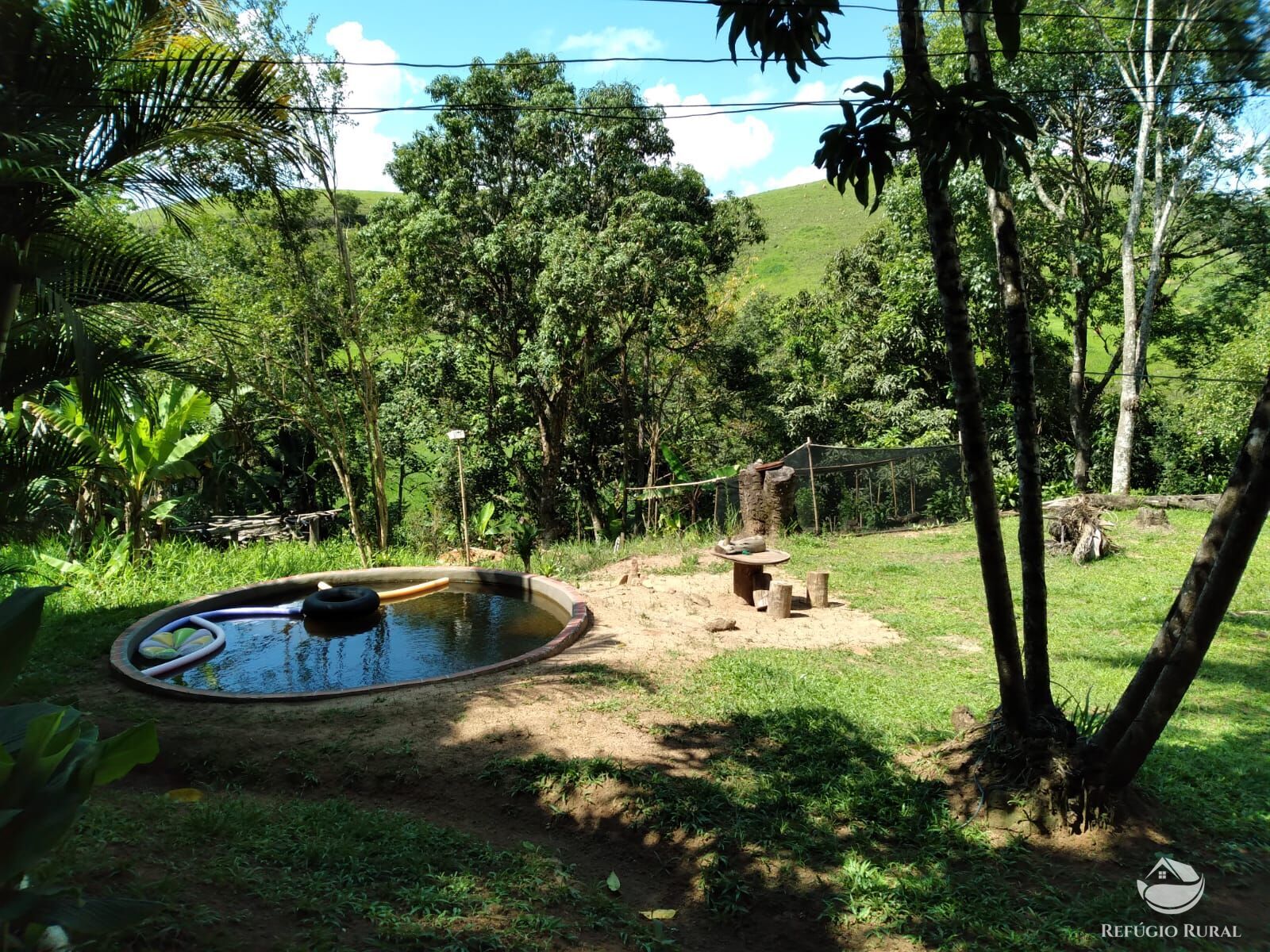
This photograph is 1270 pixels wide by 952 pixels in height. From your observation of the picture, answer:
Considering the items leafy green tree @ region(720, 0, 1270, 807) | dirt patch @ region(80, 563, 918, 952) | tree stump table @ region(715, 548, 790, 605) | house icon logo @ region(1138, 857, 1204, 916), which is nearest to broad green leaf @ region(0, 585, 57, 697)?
dirt patch @ region(80, 563, 918, 952)

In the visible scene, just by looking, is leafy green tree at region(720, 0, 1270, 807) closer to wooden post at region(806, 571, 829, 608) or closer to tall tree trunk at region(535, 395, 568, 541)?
wooden post at region(806, 571, 829, 608)

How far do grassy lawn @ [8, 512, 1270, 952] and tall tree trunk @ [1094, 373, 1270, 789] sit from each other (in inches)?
Result: 22.5

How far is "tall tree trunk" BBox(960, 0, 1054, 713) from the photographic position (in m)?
4.35

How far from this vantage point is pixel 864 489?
14.8 meters

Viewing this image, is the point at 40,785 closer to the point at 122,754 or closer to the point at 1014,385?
the point at 122,754

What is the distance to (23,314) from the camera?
5.50m

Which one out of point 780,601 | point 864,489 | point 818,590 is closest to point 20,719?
point 780,601

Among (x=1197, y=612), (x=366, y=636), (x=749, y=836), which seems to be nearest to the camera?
(x=1197, y=612)

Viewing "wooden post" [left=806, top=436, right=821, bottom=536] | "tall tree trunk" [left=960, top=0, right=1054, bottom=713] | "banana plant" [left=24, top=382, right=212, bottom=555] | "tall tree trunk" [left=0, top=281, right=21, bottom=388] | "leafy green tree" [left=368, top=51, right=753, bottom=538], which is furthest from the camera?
"leafy green tree" [left=368, top=51, right=753, bottom=538]

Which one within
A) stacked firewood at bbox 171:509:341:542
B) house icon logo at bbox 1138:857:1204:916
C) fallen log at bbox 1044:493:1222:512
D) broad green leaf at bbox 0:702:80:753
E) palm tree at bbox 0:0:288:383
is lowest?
house icon logo at bbox 1138:857:1204:916

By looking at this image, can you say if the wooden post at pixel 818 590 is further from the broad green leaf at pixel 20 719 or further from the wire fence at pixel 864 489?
the broad green leaf at pixel 20 719

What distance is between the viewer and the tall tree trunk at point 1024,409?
435 cm

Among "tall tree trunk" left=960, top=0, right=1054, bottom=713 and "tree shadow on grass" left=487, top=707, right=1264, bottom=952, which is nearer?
"tree shadow on grass" left=487, top=707, right=1264, bottom=952

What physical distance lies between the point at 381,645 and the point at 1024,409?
743 cm
